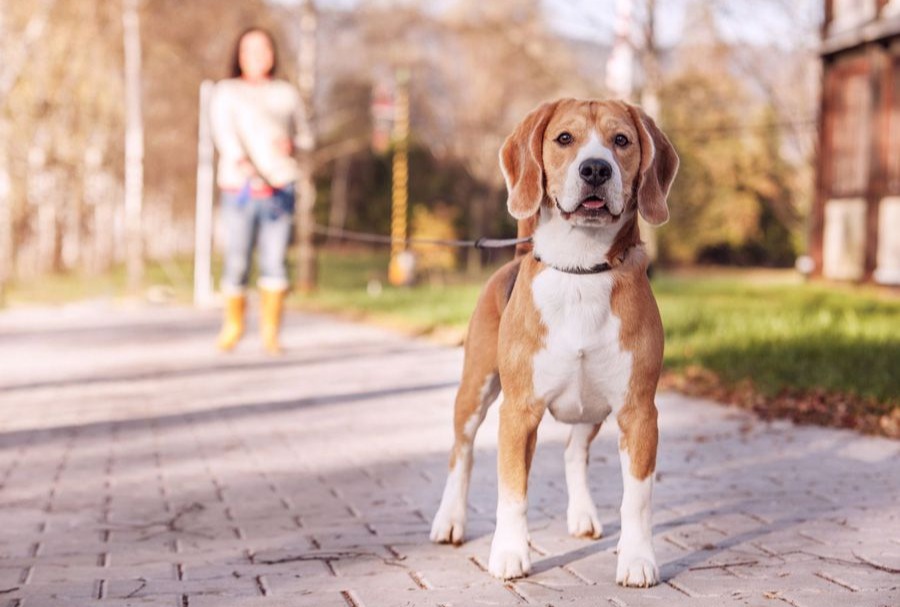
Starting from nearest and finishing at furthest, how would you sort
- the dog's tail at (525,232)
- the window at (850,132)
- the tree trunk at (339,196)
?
the dog's tail at (525,232), the window at (850,132), the tree trunk at (339,196)

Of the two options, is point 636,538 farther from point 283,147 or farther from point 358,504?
point 283,147

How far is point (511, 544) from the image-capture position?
12.4 feet

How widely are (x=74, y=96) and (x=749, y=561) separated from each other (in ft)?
109

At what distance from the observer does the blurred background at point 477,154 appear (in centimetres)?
1305

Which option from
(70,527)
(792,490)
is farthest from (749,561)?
(70,527)

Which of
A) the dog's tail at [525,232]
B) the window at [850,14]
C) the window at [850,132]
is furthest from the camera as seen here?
the window at [850,132]

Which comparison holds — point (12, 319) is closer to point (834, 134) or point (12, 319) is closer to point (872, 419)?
point (872, 419)

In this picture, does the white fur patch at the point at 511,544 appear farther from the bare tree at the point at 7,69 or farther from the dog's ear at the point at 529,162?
the bare tree at the point at 7,69

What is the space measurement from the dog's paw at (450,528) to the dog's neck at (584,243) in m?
1.05

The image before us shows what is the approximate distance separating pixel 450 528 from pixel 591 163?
1430 mm

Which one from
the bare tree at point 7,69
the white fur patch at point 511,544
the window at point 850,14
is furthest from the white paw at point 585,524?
the window at point 850,14

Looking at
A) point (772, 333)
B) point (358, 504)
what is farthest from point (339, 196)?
point (358, 504)

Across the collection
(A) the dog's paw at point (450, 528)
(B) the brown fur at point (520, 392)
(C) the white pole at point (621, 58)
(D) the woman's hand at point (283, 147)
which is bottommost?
(A) the dog's paw at point (450, 528)

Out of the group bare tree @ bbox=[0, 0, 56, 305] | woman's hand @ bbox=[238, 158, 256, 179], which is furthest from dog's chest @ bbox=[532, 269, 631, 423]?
bare tree @ bbox=[0, 0, 56, 305]
